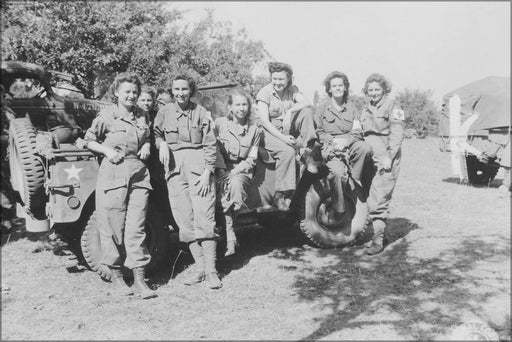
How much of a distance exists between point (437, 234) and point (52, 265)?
4.59 metres

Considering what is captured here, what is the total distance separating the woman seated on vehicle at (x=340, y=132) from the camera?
19.0 feet

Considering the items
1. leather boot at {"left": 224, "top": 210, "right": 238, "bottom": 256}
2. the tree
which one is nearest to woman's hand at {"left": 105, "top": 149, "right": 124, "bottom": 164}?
leather boot at {"left": 224, "top": 210, "right": 238, "bottom": 256}

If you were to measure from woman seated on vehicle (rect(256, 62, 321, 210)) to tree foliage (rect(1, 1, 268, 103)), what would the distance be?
218cm

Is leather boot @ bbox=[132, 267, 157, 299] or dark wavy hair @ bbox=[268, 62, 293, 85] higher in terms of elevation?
dark wavy hair @ bbox=[268, 62, 293, 85]

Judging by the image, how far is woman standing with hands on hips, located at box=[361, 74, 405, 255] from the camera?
600cm

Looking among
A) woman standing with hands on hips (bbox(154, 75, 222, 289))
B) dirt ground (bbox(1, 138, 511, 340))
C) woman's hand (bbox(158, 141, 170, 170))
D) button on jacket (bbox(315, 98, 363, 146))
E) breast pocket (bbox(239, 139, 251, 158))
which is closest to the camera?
dirt ground (bbox(1, 138, 511, 340))

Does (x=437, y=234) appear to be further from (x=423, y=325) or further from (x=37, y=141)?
(x=37, y=141)

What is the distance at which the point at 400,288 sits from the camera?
476 centimetres

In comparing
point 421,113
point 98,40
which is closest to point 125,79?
point 98,40

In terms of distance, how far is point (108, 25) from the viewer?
28.0ft

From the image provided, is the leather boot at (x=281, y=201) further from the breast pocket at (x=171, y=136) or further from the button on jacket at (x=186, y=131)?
the breast pocket at (x=171, y=136)

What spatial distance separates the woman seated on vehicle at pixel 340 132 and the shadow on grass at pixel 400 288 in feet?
2.89

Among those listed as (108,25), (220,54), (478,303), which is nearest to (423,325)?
(478,303)

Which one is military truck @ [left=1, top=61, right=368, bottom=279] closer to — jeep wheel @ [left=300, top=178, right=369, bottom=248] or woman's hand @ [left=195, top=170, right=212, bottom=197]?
jeep wheel @ [left=300, top=178, right=369, bottom=248]
